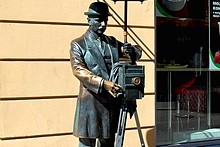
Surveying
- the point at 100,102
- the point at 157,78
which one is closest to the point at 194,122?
the point at 157,78

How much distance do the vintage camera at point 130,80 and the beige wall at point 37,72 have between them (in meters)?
1.90

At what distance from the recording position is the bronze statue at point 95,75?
15.0ft

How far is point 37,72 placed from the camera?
6.20m

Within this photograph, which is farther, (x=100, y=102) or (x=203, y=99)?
(x=203, y=99)

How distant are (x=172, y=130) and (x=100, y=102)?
336 cm

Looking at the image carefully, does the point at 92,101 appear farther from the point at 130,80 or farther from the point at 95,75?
the point at 130,80

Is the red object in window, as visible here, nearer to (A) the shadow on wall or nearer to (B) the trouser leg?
(A) the shadow on wall

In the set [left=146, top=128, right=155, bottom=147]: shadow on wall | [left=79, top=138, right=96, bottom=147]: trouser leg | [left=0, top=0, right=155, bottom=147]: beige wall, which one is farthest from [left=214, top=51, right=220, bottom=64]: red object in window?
[left=79, top=138, right=96, bottom=147]: trouser leg

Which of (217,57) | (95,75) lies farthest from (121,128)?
(217,57)

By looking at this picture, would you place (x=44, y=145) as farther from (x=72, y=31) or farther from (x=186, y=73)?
(x=186, y=73)

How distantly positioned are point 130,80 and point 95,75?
36 cm

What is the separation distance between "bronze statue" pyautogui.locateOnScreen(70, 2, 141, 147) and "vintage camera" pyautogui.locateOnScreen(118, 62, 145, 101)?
0.37 feet

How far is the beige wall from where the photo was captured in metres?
6.02

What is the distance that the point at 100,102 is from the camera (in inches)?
182
